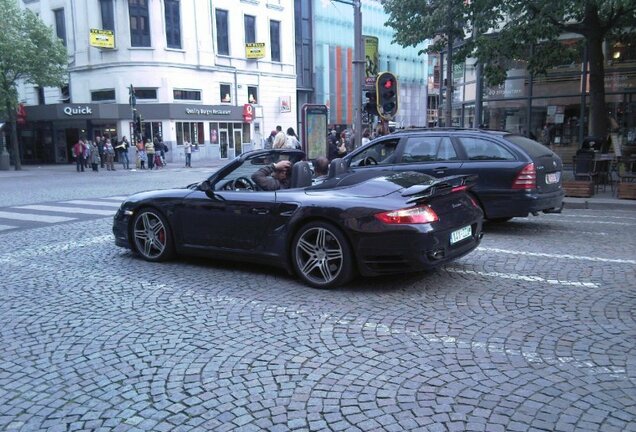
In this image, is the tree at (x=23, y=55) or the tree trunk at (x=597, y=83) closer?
the tree trunk at (x=597, y=83)

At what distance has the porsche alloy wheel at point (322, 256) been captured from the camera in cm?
546

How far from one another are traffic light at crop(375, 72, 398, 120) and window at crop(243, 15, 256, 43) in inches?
1315

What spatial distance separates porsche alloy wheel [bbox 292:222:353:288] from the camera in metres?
5.46

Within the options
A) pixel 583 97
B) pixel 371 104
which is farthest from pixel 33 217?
pixel 583 97

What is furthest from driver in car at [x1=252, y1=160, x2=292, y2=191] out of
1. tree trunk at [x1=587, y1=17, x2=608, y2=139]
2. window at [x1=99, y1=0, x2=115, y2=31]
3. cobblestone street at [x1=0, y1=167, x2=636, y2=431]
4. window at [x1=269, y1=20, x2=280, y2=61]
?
window at [x1=269, y1=20, x2=280, y2=61]

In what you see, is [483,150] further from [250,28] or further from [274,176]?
[250,28]

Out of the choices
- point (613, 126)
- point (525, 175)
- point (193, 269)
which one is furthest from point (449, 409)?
point (613, 126)

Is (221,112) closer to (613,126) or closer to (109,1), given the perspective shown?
(109,1)

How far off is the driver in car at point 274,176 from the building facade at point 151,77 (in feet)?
101

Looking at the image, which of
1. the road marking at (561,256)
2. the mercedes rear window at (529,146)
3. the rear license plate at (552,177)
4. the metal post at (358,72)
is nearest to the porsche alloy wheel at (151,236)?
the road marking at (561,256)

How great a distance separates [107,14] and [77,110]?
7.22 meters

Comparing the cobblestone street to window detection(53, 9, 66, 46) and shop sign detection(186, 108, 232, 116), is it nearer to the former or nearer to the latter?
shop sign detection(186, 108, 232, 116)

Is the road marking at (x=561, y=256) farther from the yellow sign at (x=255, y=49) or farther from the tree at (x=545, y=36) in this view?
the yellow sign at (x=255, y=49)

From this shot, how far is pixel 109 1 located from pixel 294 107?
57.2ft
